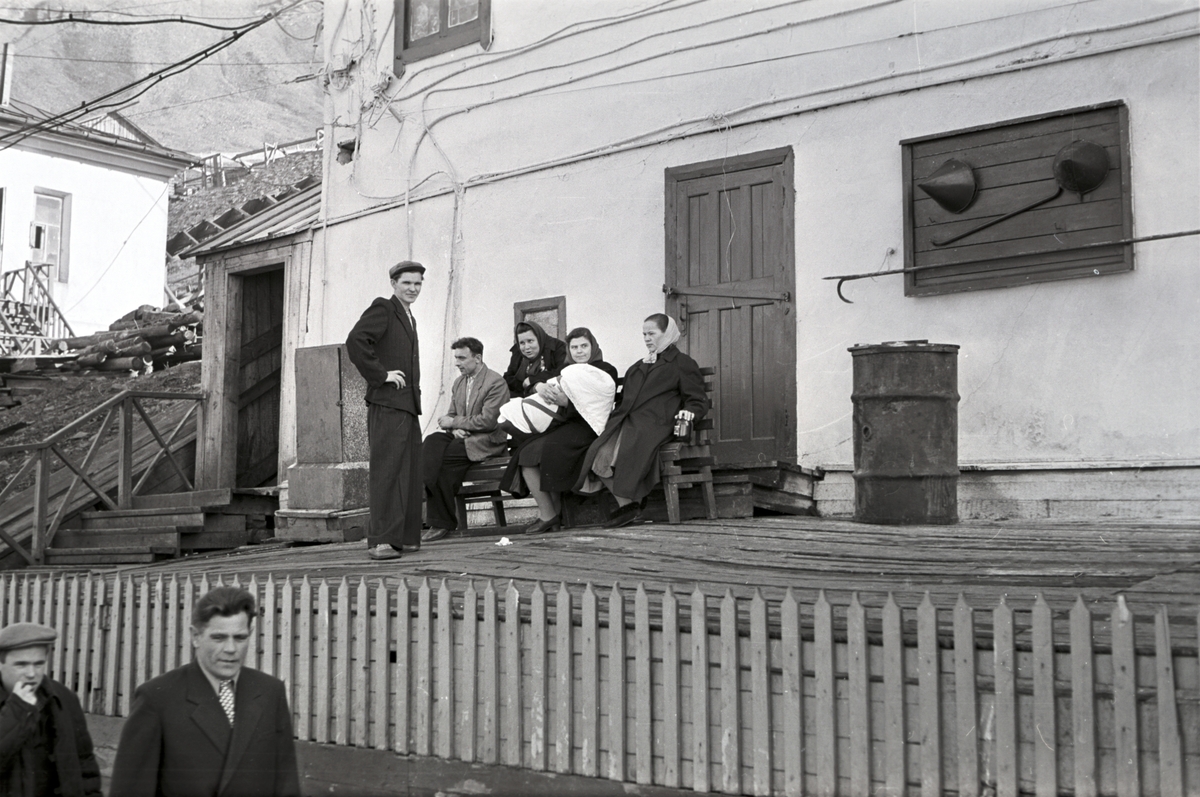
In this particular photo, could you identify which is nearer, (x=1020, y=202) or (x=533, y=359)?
(x=1020, y=202)

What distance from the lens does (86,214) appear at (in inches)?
1244

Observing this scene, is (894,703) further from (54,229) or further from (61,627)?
(54,229)

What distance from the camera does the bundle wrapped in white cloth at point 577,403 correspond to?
10.2 m

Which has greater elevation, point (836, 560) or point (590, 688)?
point (836, 560)

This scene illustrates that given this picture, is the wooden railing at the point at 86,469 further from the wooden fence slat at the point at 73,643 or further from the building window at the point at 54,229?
the building window at the point at 54,229

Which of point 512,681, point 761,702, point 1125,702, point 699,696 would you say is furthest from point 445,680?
point 1125,702

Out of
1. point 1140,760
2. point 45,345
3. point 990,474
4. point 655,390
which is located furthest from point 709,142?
point 45,345

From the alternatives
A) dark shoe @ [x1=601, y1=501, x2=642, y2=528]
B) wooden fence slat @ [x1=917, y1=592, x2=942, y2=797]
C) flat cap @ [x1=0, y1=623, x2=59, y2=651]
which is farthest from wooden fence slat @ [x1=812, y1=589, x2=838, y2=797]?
dark shoe @ [x1=601, y1=501, x2=642, y2=528]

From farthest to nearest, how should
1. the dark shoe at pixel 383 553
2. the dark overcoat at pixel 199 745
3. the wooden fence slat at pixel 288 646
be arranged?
1. the dark shoe at pixel 383 553
2. the wooden fence slat at pixel 288 646
3. the dark overcoat at pixel 199 745

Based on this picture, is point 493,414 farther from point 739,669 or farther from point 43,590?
point 739,669

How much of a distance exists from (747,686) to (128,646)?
15.4 ft

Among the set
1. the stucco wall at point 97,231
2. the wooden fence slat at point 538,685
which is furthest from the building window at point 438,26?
the stucco wall at point 97,231

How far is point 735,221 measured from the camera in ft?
37.6

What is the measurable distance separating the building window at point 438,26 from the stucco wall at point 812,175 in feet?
0.57
